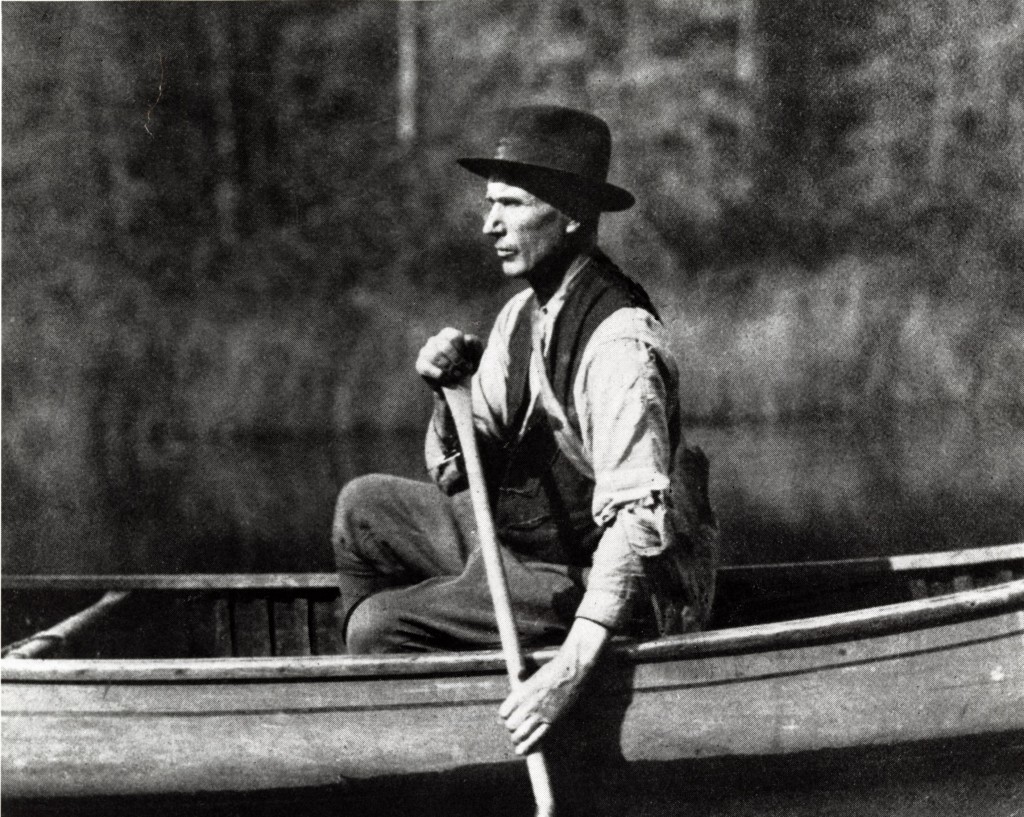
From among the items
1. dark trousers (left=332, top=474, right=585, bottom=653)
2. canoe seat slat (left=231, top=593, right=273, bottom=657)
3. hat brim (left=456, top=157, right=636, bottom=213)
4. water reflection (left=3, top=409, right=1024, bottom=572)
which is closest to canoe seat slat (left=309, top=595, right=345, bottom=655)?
canoe seat slat (left=231, top=593, right=273, bottom=657)

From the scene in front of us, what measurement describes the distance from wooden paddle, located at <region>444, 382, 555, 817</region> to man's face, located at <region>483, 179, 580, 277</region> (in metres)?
0.24

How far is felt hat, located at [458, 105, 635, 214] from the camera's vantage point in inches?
76.1

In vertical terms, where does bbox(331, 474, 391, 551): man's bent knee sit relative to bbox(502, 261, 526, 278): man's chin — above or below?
below

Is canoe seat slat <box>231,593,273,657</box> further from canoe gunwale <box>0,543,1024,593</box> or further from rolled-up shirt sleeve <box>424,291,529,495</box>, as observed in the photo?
rolled-up shirt sleeve <box>424,291,529,495</box>

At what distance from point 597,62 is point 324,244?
1542 millimetres

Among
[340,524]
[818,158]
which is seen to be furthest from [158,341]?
[340,524]

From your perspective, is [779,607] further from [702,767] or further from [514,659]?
[514,659]

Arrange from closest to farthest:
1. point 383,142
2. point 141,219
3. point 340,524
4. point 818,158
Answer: point 340,524, point 818,158, point 141,219, point 383,142

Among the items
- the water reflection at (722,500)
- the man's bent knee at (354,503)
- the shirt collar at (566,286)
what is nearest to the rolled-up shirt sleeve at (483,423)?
the man's bent knee at (354,503)

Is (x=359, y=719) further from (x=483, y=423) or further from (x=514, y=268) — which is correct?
(x=514, y=268)

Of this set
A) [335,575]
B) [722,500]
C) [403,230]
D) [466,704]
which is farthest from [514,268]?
[403,230]

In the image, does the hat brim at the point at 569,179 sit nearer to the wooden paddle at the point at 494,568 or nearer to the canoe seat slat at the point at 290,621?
the wooden paddle at the point at 494,568

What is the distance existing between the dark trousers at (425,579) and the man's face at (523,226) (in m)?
0.50

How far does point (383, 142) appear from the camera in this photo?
5539 millimetres
